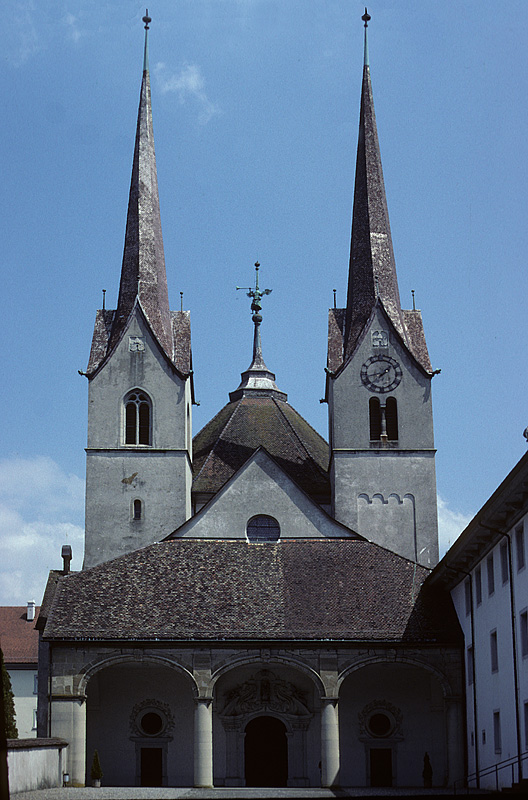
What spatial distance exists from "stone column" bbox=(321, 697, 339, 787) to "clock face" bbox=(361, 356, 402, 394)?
1657cm

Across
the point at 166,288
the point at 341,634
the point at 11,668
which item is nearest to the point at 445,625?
the point at 341,634

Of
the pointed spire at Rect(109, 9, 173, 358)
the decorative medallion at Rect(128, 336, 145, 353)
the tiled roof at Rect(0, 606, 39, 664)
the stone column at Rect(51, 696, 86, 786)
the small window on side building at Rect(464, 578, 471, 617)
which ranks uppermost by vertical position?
the pointed spire at Rect(109, 9, 173, 358)

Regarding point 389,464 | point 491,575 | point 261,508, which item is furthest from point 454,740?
point 389,464

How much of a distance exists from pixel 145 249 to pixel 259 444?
33.1 ft

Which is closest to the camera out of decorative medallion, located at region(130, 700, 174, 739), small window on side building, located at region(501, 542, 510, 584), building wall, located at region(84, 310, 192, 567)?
small window on side building, located at region(501, 542, 510, 584)

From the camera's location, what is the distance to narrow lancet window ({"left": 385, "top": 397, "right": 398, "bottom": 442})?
46.9 meters

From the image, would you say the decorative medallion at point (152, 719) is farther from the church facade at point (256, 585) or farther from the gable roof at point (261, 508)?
the gable roof at point (261, 508)

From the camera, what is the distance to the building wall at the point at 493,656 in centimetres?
2572

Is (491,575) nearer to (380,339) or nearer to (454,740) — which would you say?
(454,740)

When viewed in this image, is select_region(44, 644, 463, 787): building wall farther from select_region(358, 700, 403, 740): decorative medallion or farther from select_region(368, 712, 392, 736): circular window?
select_region(368, 712, 392, 736): circular window

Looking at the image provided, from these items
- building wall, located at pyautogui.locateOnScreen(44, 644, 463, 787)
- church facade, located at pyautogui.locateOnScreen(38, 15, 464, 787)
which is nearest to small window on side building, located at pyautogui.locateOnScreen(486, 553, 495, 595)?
church facade, located at pyautogui.locateOnScreen(38, 15, 464, 787)

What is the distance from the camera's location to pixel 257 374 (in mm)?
57625

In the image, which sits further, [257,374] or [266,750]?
[257,374]

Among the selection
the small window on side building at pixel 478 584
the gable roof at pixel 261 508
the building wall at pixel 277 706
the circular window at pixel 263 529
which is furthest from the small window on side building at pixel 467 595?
the circular window at pixel 263 529
